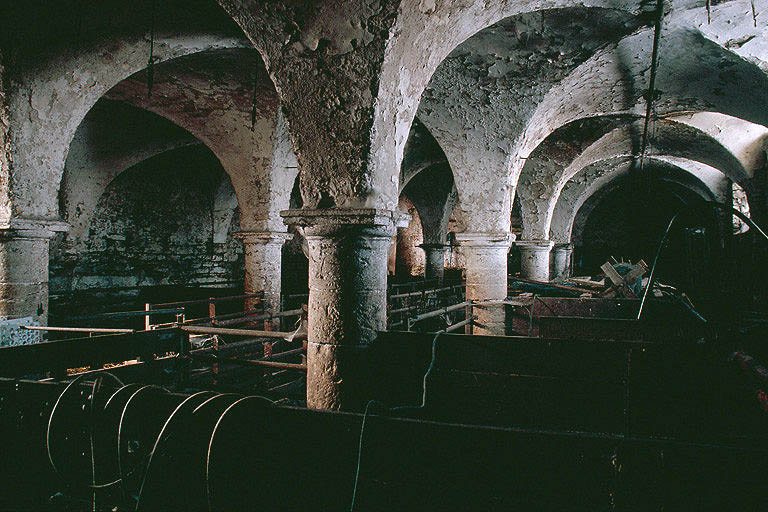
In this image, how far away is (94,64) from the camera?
15.1 feet

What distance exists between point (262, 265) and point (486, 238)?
3.53m

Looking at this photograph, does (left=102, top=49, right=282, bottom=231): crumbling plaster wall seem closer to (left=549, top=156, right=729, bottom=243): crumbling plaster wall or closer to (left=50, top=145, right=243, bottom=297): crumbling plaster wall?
(left=50, top=145, right=243, bottom=297): crumbling plaster wall

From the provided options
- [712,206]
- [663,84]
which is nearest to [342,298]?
[712,206]

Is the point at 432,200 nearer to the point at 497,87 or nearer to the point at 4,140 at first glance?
the point at 497,87

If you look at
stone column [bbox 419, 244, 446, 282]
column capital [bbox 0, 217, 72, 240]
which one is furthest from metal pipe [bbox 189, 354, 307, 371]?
stone column [bbox 419, 244, 446, 282]

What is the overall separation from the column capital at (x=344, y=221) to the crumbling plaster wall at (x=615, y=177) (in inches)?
436

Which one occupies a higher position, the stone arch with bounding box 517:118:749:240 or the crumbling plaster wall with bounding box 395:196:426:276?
the stone arch with bounding box 517:118:749:240

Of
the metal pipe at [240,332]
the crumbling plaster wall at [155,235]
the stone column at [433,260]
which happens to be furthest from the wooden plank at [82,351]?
the stone column at [433,260]

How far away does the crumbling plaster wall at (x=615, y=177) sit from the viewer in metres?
12.3

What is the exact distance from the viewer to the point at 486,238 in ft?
19.5

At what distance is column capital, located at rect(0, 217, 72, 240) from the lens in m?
4.37

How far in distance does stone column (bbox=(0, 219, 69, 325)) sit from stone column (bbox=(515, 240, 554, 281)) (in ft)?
27.3

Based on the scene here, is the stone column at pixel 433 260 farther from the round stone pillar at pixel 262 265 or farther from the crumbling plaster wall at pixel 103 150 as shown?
the crumbling plaster wall at pixel 103 150

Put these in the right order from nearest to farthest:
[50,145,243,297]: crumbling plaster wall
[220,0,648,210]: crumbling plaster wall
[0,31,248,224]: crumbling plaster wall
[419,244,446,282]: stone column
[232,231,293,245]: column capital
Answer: [220,0,648,210]: crumbling plaster wall, [0,31,248,224]: crumbling plaster wall, [232,231,293,245]: column capital, [50,145,243,297]: crumbling plaster wall, [419,244,446,282]: stone column
